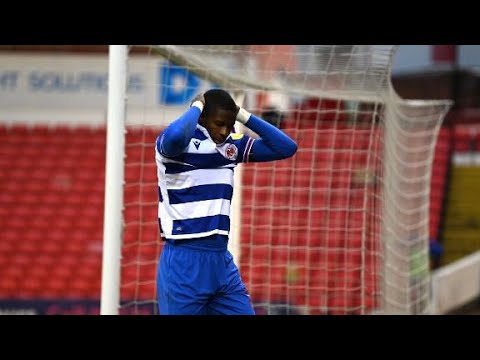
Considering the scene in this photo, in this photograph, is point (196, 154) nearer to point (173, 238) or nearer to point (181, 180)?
point (181, 180)

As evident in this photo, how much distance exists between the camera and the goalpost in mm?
4934

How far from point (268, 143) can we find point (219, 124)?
0.38 m

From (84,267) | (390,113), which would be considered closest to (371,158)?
(390,113)

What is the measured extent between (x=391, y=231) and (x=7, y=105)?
7.93m

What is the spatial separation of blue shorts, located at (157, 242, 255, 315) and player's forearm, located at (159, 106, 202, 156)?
399 millimetres

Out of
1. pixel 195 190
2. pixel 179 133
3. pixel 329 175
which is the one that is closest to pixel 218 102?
pixel 179 133

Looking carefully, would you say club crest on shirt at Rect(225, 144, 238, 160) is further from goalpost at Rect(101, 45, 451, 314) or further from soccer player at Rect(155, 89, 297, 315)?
goalpost at Rect(101, 45, 451, 314)

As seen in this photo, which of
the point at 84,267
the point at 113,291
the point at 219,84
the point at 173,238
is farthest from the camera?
the point at 84,267

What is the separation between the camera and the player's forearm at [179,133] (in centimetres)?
332

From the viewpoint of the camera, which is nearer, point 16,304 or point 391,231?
point 391,231

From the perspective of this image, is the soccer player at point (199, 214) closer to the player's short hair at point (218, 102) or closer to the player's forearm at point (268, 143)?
the player's short hair at point (218, 102)

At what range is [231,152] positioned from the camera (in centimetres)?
356

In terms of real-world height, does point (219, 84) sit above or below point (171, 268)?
above

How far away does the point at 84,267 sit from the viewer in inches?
397
